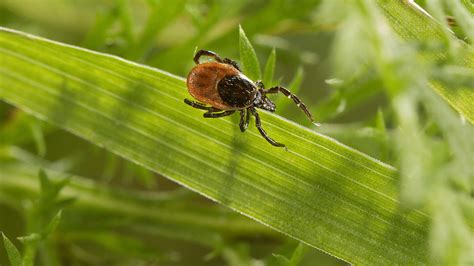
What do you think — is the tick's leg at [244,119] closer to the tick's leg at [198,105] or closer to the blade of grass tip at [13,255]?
the tick's leg at [198,105]

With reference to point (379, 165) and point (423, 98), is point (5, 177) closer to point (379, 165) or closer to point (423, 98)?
point (379, 165)

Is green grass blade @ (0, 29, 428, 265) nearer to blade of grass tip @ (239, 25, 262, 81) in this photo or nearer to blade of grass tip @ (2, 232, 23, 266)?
blade of grass tip @ (239, 25, 262, 81)

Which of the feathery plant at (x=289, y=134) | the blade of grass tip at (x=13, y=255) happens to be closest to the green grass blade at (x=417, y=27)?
the feathery plant at (x=289, y=134)

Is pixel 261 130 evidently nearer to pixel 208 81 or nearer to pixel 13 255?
pixel 208 81

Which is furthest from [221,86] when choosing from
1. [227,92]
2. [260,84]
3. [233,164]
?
[233,164]

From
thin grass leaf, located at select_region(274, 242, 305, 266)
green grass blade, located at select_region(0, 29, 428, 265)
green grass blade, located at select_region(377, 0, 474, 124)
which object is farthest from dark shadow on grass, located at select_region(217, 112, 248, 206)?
green grass blade, located at select_region(377, 0, 474, 124)

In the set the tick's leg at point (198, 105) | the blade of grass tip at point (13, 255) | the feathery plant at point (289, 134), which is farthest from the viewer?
the tick's leg at point (198, 105)

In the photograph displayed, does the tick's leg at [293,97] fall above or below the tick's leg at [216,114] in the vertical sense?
below

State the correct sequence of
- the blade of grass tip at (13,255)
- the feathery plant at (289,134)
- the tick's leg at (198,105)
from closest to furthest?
Answer: the feathery plant at (289,134) → the blade of grass tip at (13,255) → the tick's leg at (198,105)
